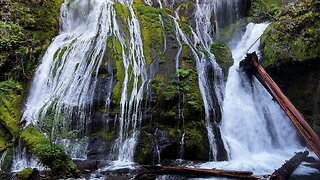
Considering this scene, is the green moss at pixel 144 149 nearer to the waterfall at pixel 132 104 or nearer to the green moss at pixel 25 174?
the waterfall at pixel 132 104

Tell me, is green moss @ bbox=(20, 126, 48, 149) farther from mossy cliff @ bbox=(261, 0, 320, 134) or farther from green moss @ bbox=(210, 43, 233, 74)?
mossy cliff @ bbox=(261, 0, 320, 134)

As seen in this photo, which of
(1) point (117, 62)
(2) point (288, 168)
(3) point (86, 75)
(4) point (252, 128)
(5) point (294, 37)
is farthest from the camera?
(5) point (294, 37)

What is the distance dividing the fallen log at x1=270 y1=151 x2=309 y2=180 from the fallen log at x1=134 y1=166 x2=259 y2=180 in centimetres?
53

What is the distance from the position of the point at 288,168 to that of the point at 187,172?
2.62 meters

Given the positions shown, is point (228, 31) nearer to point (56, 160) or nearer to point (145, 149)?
point (145, 149)

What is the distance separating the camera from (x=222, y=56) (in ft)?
40.3

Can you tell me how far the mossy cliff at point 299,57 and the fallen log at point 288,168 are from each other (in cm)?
235

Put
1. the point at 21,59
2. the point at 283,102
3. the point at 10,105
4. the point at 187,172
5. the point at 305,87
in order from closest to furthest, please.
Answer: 1. the point at 187,172
2. the point at 283,102
3. the point at 10,105
4. the point at 305,87
5. the point at 21,59

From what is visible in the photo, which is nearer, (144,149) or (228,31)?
(144,149)

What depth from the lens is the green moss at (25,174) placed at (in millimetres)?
7812

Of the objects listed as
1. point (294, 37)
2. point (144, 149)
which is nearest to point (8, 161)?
point (144, 149)

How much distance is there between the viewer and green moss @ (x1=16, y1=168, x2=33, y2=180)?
7.81 m

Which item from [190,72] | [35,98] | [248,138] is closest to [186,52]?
[190,72]

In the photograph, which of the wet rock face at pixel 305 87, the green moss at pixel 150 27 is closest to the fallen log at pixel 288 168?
the wet rock face at pixel 305 87
